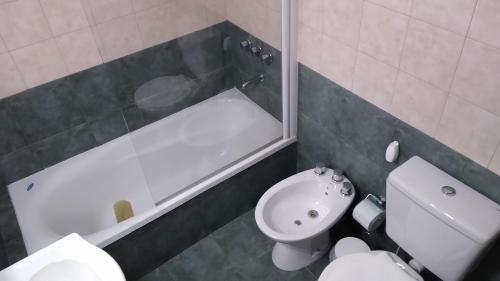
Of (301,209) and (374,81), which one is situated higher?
(374,81)

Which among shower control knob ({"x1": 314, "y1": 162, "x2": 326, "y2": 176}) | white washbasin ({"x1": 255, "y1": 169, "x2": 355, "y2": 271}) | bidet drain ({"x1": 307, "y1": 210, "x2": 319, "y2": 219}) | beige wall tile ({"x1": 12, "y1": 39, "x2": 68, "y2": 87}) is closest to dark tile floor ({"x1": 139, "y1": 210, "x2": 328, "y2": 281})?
white washbasin ({"x1": 255, "y1": 169, "x2": 355, "y2": 271})

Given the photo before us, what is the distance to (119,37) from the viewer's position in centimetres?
213

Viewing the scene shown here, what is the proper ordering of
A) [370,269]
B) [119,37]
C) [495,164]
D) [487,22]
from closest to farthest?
1. [487,22]
2. [495,164]
3. [370,269]
4. [119,37]

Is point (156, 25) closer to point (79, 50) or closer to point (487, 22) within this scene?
point (79, 50)

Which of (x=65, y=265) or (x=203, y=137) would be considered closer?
(x=65, y=265)

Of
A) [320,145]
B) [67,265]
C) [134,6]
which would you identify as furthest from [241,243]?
[134,6]

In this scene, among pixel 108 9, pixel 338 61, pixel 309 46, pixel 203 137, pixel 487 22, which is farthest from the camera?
pixel 203 137

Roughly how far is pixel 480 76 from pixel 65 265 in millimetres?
1511

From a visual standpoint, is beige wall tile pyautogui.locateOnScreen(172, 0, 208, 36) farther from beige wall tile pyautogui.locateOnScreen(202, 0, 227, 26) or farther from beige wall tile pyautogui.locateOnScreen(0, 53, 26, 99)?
beige wall tile pyautogui.locateOnScreen(0, 53, 26, 99)

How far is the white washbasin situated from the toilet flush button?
58cm

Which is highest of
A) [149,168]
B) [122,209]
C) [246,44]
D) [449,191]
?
[246,44]

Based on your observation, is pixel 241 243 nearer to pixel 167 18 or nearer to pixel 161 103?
pixel 161 103

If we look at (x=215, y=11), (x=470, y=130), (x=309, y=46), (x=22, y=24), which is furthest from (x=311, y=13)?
(x=22, y=24)

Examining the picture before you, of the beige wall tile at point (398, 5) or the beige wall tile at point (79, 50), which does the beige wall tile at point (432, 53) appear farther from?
the beige wall tile at point (79, 50)
